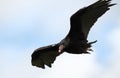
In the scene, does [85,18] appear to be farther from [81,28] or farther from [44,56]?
[44,56]

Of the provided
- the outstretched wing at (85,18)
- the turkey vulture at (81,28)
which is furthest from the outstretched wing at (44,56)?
the outstretched wing at (85,18)

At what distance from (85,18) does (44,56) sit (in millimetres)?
3895

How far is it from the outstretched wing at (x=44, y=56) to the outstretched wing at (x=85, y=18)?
171cm

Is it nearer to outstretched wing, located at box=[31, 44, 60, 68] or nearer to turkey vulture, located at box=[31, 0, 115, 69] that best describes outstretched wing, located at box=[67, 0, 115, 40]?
turkey vulture, located at box=[31, 0, 115, 69]

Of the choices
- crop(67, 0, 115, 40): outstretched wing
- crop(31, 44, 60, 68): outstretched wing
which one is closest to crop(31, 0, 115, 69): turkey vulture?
crop(67, 0, 115, 40): outstretched wing

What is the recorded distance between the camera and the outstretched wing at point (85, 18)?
34.8m

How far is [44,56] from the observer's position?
125 ft

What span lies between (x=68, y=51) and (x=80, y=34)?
48.7 inches

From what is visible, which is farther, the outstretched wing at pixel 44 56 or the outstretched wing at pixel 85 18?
the outstretched wing at pixel 44 56

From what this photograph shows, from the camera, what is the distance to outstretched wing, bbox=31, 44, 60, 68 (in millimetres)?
37144

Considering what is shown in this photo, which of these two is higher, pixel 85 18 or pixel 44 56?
pixel 85 18

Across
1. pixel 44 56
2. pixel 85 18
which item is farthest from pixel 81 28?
pixel 44 56

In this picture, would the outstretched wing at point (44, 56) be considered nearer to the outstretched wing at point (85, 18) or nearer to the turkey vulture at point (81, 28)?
the turkey vulture at point (81, 28)

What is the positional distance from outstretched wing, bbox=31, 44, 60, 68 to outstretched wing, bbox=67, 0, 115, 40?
171cm
